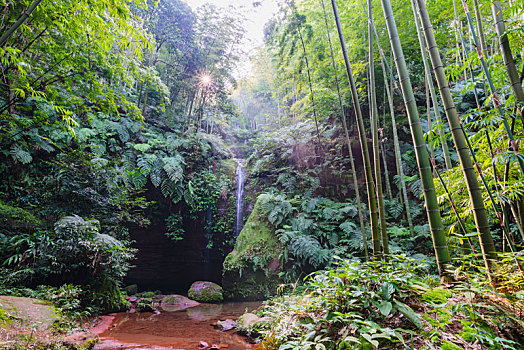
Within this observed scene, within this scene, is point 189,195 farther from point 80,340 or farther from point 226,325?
point 80,340

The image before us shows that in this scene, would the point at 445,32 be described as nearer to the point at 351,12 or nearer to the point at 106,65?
the point at 351,12

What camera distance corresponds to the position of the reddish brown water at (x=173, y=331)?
3105mm

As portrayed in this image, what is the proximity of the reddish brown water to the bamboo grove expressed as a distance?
9.17 ft

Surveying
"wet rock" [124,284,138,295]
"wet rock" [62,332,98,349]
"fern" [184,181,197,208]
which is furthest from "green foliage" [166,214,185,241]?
"wet rock" [62,332,98,349]

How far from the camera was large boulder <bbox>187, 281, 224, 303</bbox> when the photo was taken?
6.82 metres

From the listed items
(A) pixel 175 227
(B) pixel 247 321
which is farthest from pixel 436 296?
(A) pixel 175 227

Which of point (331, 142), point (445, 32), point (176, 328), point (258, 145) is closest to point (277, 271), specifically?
point (176, 328)

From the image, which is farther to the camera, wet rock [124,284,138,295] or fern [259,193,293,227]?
wet rock [124,284,138,295]

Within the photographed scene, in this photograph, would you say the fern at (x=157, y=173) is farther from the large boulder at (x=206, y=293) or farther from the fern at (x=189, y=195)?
the large boulder at (x=206, y=293)

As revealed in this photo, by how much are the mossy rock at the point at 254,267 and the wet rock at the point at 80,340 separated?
408 centimetres

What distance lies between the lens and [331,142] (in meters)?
8.45

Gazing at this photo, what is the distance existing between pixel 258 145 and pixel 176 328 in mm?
7675

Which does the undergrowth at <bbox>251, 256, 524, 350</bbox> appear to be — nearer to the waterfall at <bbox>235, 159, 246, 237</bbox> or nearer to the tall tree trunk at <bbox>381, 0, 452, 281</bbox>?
the tall tree trunk at <bbox>381, 0, 452, 281</bbox>

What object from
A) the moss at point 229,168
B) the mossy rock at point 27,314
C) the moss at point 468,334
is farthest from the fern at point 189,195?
the moss at point 468,334
